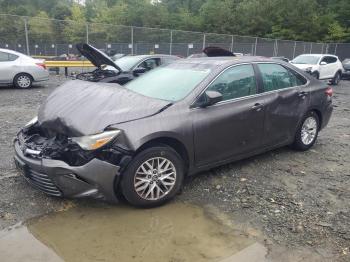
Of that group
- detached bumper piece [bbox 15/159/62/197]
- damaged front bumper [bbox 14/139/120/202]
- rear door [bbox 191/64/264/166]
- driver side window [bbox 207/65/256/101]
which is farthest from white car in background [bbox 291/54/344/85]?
detached bumper piece [bbox 15/159/62/197]

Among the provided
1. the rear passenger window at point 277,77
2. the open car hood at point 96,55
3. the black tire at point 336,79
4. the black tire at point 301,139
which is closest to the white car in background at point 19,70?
the open car hood at point 96,55

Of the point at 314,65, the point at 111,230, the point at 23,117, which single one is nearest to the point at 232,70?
the point at 111,230

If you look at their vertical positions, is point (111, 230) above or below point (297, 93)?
below

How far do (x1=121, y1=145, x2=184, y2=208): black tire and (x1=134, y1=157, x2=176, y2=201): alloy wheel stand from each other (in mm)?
27

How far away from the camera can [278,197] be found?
4.53 m

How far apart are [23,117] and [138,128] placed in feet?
17.5

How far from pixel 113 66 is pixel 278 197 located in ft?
15.7

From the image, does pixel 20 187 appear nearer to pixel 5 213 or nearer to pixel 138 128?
pixel 5 213

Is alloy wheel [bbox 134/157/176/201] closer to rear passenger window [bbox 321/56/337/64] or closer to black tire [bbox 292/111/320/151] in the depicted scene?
black tire [bbox 292/111/320/151]

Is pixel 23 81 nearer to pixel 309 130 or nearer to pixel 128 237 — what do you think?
pixel 309 130

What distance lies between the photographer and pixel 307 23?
138ft

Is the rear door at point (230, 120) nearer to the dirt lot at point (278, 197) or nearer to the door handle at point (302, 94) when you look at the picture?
the dirt lot at point (278, 197)

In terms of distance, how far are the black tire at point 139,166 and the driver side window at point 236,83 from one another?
1011 mm

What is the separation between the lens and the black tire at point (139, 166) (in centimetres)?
395
